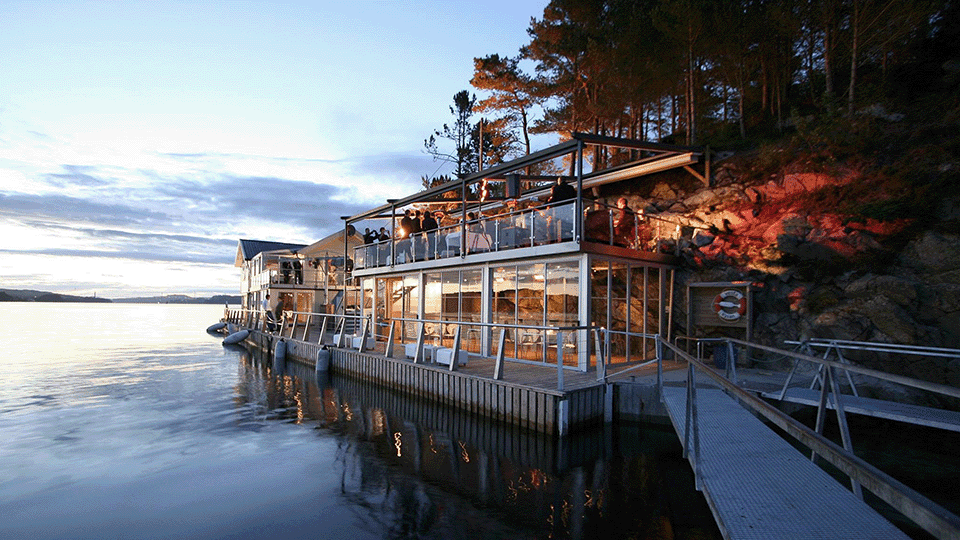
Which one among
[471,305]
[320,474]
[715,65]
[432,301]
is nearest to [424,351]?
[471,305]

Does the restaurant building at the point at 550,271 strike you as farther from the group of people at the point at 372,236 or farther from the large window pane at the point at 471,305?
the group of people at the point at 372,236

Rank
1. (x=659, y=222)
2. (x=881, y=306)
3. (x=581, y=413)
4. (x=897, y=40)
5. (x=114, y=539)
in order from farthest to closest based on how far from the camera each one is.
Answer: (x=897, y=40) → (x=659, y=222) → (x=881, y=306) → (x=581, y=413) → (x=114, y=539)

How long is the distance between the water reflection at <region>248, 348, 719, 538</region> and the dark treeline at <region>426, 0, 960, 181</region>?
44.5 feet

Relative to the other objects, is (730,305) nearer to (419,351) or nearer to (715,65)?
(419,351)

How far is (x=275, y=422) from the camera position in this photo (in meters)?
12.5

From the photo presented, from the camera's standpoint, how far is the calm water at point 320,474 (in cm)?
678

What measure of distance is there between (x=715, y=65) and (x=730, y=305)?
15.2m

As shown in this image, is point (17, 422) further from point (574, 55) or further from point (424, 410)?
point (574, 55)

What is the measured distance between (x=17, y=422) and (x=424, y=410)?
10027 mm

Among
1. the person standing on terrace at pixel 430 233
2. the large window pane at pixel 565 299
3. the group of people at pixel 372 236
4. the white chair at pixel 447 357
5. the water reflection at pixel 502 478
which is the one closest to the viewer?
the water reflection at pixel 502 478

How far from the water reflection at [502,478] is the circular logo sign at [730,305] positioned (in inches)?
197

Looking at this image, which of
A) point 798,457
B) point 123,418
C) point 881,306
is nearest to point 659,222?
point 881,306

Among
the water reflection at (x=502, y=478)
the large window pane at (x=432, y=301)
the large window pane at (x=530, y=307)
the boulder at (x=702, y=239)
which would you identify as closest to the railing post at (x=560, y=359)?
Answer: the water reflection at (x=502, y=478)

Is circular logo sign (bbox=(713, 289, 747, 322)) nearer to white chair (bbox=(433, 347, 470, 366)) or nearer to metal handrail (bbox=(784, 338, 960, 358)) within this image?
metal handrail (bbox=(784, 338, 960, 358))
